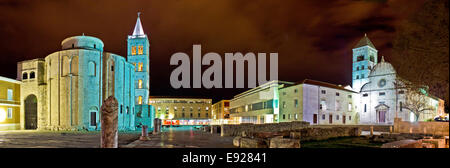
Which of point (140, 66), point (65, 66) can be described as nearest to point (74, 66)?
point (65, 66)

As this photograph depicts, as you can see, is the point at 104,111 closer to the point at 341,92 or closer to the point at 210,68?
the point at 210,68

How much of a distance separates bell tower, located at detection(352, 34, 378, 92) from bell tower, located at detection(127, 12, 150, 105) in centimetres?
4839

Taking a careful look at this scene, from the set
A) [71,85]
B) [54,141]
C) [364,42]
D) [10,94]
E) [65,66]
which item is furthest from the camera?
[364,42]

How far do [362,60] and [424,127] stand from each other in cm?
3885

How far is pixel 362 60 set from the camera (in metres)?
64.6

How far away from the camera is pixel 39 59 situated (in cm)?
4212

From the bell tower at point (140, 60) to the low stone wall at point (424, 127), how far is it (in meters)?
46.6

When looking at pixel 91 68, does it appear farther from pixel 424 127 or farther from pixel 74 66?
pixel 424 127

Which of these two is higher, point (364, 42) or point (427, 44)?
point (364, 42)

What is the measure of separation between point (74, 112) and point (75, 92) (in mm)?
2835

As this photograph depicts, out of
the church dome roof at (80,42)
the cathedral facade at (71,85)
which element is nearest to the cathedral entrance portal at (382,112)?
the cathedral facade at (71,85)

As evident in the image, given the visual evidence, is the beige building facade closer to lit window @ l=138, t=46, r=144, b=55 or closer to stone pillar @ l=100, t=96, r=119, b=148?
lit window @ l=138, t=46, r=144, b=55

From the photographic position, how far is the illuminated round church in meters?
38.3
